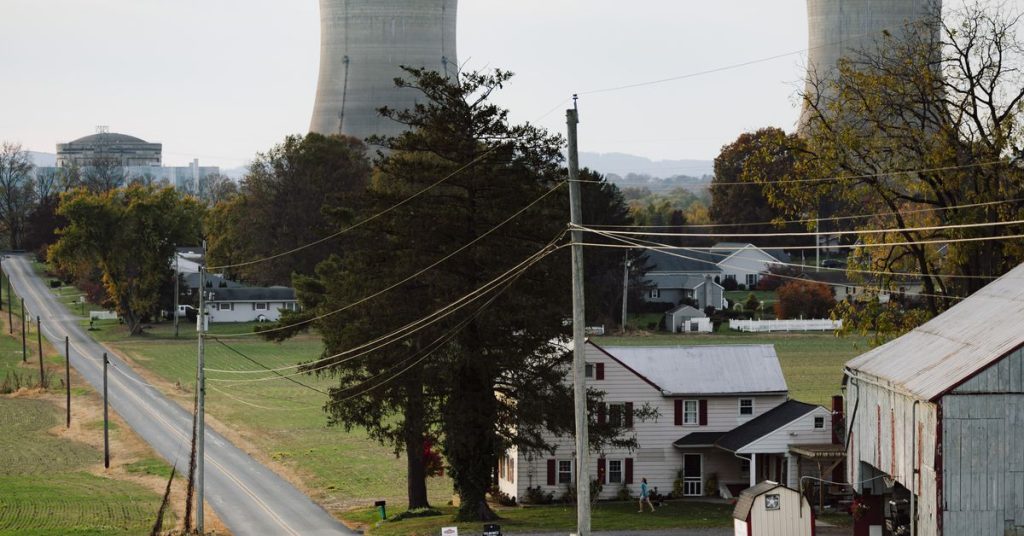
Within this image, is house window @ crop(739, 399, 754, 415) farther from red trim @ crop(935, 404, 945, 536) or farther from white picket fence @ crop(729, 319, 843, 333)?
white picket fence @ crop(729, 319, 843, 333)

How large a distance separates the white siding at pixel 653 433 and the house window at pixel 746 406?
12 centimetres

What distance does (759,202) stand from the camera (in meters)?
141

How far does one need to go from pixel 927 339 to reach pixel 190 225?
285 ft

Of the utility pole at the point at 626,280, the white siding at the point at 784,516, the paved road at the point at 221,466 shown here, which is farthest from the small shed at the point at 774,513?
Answer: the utility pole at the point at 626,280

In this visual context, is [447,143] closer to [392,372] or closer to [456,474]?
[392,372]

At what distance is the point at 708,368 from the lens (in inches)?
1962

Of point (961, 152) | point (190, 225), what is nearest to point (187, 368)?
point (190, 225)

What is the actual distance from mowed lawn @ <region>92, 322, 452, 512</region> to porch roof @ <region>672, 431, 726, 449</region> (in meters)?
8.47

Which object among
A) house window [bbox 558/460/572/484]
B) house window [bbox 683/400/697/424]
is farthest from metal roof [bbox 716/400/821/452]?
house window [bbox 558/460/572/484]

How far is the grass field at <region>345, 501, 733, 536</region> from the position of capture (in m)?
40.9

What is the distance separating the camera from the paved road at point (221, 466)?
1781 inches

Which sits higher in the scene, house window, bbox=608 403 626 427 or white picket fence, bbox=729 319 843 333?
white picket fence, bbox=729 319 843 333

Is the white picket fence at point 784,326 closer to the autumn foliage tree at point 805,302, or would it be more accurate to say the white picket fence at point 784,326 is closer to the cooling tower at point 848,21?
the autumn foliage tree at point 805,302

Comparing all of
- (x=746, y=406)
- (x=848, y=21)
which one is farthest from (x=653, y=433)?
(x=848, y=21)
